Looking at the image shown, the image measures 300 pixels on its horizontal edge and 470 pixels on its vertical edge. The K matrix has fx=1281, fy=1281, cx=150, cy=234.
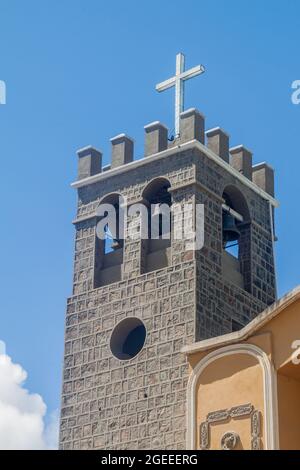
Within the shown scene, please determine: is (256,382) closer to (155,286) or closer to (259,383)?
(259,383)

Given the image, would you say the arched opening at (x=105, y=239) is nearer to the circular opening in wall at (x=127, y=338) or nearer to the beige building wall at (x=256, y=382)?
the circular opening in wall at (x=127, y=338)

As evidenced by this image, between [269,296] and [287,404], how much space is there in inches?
314

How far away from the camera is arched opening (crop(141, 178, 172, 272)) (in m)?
25.4

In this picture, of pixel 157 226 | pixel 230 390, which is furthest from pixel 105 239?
pixel 230 390

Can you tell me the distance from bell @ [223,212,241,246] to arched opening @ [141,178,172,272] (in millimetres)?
1231

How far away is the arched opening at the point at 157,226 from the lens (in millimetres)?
25406

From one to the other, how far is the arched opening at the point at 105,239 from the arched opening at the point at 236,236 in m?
2.14

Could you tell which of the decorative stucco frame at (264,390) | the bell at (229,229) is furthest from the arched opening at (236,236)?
the decorative stucco frame at (264,390)

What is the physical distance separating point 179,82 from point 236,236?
352cm

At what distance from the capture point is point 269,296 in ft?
87.2

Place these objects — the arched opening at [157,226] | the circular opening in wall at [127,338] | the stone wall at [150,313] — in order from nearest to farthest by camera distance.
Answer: the stone wall at [150,313]
the circular opening in wall at [127,338]
the arched opening at [157,226]

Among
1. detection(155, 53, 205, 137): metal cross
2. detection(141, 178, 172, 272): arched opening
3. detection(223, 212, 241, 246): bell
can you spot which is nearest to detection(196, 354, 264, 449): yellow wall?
detection(141, 178, 172, 272): arched opening

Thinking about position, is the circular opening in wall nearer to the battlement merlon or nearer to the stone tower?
the stone tower

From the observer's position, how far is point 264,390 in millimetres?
18688
